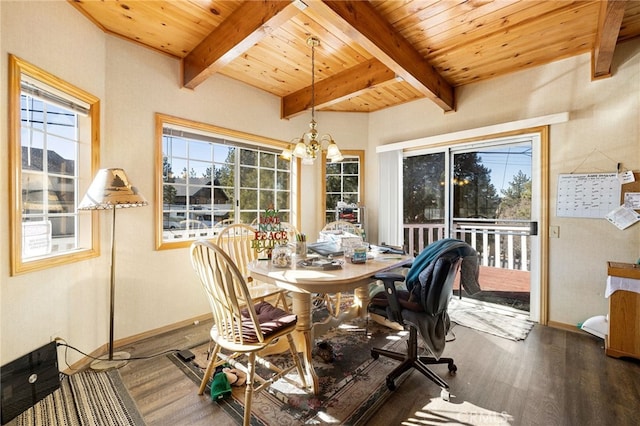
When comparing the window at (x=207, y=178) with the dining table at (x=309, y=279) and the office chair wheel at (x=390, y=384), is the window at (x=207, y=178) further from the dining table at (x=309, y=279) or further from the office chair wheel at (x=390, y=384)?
the office chair wheel at (x=390, y=384)

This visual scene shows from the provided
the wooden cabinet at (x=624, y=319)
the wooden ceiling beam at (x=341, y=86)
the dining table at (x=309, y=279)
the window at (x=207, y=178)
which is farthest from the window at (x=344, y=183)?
the wooden cabinet at (x=624, y=319)

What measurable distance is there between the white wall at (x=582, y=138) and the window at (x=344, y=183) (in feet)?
6.11

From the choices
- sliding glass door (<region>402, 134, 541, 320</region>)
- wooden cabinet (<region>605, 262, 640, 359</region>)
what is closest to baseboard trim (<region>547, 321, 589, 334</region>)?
sliding glass door (<region>402, 134, 541, 320</region>)

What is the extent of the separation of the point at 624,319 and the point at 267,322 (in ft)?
9.06

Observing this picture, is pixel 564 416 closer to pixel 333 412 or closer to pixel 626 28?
pixel 333 412

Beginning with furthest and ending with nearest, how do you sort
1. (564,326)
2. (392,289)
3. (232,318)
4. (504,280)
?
(504,280) → (564,326) → (392,289) → (232,318)

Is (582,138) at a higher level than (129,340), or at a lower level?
higher

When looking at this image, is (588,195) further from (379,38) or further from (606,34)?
(379,38)

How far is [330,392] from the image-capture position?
177 centimetres

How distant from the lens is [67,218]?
2107 millimetres

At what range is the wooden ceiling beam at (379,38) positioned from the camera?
5.80 ft

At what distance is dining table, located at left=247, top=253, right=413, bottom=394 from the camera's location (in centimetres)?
161

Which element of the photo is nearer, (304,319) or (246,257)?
(304,319)

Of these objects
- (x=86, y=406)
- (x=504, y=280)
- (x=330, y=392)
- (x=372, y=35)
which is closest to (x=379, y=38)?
(x=372, y=35)
